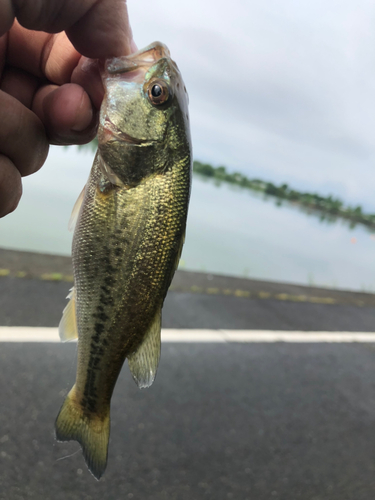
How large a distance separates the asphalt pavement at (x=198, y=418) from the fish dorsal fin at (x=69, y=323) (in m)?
0.71

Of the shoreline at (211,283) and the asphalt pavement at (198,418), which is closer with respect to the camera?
the asphalt pavement at (198,418)

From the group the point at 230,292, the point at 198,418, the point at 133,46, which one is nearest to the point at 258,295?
the point at 230,292

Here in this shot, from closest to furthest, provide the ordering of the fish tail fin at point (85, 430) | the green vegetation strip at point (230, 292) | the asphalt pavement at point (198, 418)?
the fish tail fin at point (85, 430) → the asphalt pavement at point (198, 418) → the green vegetation strip at point (230, 292)

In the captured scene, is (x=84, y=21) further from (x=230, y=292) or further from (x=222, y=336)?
(x=230, y=292)

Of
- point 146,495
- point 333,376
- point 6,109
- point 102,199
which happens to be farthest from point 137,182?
point 333,376

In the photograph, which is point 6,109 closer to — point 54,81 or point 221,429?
point 54,81

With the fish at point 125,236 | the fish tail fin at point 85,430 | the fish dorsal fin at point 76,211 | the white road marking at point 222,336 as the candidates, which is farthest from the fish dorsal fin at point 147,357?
the white road marking at point 222,336

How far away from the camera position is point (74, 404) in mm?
1298

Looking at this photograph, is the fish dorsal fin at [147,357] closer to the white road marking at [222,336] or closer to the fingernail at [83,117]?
the fingernail at [83,117]

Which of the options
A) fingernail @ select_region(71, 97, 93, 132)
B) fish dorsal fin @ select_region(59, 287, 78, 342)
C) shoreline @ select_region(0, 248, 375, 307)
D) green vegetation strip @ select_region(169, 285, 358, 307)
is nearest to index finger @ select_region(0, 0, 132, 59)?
fingernail @ select_region(71, 97, 93, 132)

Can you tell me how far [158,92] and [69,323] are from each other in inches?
36.4

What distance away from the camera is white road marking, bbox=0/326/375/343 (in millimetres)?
3838

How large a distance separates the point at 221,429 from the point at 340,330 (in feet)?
12.1

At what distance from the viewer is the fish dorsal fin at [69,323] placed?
135 cm
